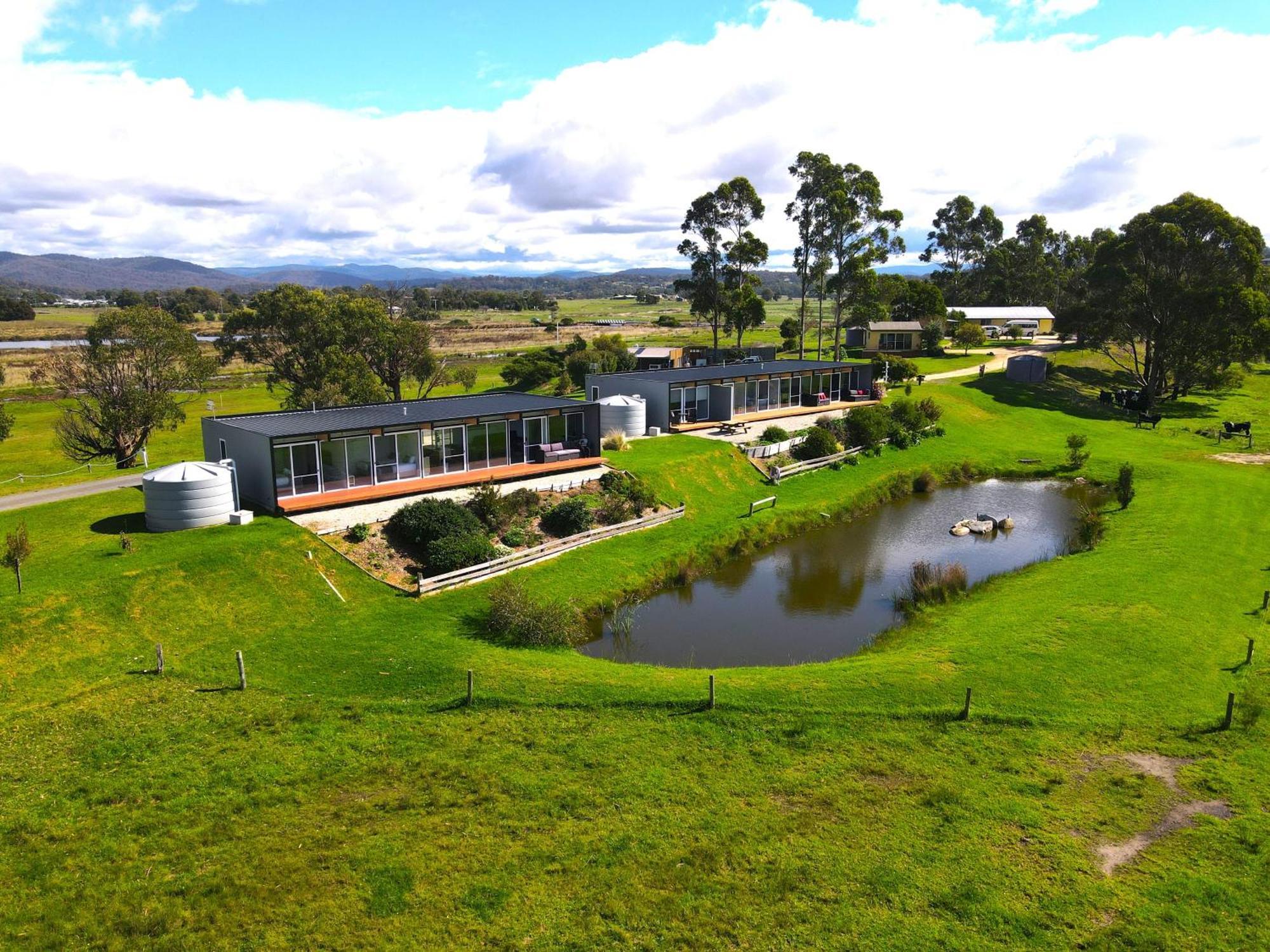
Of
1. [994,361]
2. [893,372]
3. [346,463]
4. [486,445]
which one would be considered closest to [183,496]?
[346,463]

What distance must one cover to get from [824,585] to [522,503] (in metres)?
11.5

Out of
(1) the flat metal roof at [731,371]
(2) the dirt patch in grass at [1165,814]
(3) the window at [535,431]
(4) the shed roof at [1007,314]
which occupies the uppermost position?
(4) the shed roof at [1007,314]

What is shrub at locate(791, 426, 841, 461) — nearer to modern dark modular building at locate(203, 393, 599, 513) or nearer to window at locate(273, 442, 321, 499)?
modern dark modular building at locate(203, 393, 599, 513)

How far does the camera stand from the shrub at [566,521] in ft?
93.5

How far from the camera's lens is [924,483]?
132 feet

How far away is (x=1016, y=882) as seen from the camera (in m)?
11.2

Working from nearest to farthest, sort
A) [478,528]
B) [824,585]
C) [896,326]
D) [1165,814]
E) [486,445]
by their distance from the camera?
[1165,814]
[478,528]
[824,585]
[486,445]
[896,326]

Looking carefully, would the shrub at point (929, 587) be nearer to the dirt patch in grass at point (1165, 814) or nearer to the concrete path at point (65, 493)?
the dirt patch in grass at point (1165, 814)

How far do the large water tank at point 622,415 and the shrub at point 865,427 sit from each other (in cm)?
1223

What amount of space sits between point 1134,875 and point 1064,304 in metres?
115

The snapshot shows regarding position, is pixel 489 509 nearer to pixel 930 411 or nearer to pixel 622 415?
pixel 622 415

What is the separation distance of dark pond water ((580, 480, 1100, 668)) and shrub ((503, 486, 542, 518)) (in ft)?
20.4

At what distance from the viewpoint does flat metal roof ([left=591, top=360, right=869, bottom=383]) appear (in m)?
45.7

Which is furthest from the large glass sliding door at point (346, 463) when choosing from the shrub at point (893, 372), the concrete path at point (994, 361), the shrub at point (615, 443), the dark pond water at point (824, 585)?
the concrete path at point (994, 361)
